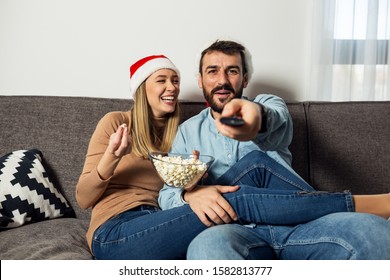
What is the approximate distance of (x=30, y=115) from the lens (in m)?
1.93

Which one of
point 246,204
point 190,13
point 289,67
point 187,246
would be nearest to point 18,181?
point 187,246

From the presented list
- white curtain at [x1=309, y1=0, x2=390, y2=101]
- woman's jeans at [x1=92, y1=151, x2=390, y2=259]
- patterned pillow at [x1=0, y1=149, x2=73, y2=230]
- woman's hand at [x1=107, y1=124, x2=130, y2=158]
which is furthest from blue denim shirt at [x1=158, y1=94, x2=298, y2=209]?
white curtain at [x1=309, y1=0, x2=390, y2=101]

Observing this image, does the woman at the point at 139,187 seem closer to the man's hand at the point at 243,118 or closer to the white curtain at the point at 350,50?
the man's hand at the point at 243,118

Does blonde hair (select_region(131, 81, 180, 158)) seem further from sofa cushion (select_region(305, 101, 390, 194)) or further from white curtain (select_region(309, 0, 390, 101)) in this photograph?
white curtain (select_region(309, 0, 390, 101))

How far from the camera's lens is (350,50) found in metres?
2.21

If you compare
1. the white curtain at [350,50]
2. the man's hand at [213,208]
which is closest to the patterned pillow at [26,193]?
the man's hand at [213,208]

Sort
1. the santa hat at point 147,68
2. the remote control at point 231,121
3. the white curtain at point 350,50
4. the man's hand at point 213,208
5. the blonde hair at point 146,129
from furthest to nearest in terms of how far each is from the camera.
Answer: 1. the white curtain at point 350,50
2. the santa hat at point 147,68
3. the blonde hair at point 146,129
4. the man's hand at point 213,208
5. the remote control at point 231,121

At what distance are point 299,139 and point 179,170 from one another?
71 centimetres

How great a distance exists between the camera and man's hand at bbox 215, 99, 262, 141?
1.12 meters

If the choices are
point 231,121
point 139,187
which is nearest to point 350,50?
point 139,187

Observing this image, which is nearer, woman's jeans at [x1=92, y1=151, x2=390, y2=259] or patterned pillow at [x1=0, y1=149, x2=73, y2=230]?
woman's jeans at [x1=92, y1=151, x2=390, y2=259]

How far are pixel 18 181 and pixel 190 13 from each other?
1.05 metres

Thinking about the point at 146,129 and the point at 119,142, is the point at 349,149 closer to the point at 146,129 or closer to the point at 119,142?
the point at 146,129

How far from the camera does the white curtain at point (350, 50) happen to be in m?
2.17
